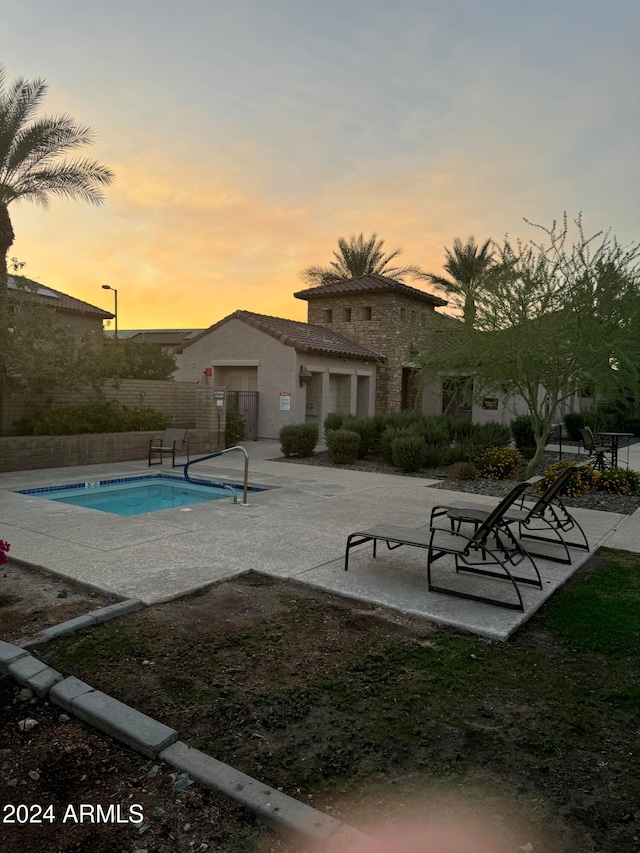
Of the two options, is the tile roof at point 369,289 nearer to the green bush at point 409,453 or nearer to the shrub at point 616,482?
the green bush at point 409,453

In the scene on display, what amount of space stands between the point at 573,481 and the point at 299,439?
7.31m

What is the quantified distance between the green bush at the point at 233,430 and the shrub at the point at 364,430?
3992 mm

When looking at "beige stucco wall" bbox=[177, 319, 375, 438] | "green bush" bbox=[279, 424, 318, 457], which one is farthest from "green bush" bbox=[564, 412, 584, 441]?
"green bush" bbox=[279, 424, 318, 457]

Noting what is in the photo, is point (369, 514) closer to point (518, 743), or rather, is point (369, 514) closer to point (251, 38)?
point (518, 743)

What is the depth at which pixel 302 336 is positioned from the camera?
22.8m

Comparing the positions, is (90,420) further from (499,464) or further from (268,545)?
(499,464)

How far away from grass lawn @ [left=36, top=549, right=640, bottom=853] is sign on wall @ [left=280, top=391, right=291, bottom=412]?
16475 millimetres

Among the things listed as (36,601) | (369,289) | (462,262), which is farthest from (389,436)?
(462,262)

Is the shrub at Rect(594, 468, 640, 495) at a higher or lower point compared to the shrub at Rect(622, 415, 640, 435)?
lower

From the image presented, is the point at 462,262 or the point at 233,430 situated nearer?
the point at 233,430

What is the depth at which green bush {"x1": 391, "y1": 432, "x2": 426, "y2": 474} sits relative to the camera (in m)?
13.5

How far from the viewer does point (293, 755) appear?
2.73m

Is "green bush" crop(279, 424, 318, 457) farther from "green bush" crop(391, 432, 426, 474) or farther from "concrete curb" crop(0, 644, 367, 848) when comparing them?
"concrete curb" crop(0, 644, 367, 848)

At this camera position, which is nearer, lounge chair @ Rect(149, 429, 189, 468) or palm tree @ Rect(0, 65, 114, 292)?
lounge chair @ Rect(149, 429, 189, 468)
